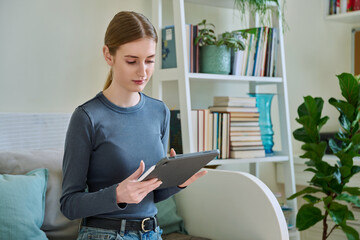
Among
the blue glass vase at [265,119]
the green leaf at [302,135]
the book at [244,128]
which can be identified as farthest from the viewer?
the blue glass vase at [265,119]

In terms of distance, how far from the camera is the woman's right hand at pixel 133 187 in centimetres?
122

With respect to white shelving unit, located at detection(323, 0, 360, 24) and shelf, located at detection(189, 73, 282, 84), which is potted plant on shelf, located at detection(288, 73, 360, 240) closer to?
Result: shelf, located at detection(189, 73, 282, 84)

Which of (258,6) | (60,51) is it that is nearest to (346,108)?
(258,6)

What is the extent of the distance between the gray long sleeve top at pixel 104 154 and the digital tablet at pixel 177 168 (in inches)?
3.9

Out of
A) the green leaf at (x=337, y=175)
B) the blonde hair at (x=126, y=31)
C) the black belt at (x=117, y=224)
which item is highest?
the blonde hair at (x=126, y=31)

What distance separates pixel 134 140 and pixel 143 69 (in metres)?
0.21

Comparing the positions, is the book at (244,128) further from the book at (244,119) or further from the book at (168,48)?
the book at (168,48)

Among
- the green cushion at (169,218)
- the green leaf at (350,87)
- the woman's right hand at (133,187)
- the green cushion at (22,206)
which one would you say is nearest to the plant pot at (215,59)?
the green leaf at (350,87)

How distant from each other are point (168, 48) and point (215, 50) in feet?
0.74

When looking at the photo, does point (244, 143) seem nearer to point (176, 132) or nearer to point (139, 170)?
point (176, 132)

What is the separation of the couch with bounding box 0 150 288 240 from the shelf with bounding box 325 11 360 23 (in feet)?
5.35

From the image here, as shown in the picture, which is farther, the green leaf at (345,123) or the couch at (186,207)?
the green leaf at (345,123)

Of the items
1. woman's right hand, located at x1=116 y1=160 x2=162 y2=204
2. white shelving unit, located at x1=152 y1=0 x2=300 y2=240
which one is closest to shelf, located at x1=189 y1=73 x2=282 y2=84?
white shelving unit, located at x1=152 y1=0 x2=300 y2=240

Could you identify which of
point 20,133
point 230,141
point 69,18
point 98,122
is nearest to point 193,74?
point 230,141
